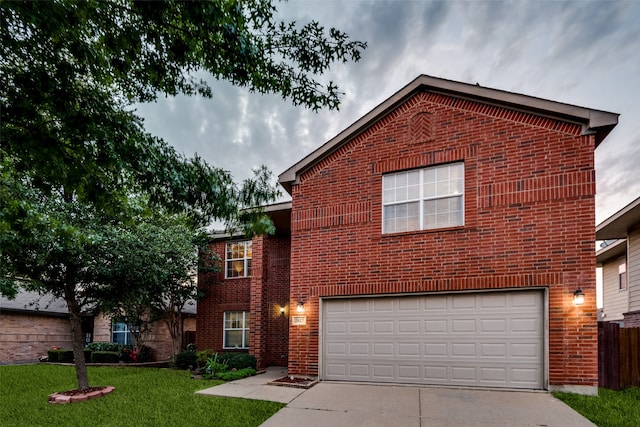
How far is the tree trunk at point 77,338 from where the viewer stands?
9.62 m

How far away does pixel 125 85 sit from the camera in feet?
16.3

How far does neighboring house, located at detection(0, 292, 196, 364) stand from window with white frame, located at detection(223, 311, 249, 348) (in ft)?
14.8

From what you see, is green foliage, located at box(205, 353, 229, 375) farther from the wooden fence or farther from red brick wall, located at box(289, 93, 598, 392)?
the wooden fence

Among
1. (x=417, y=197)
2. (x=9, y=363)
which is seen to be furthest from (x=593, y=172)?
(x=9, y=363)

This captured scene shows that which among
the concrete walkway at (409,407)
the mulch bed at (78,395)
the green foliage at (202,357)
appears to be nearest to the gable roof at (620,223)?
the concrete walkway at (409,407)

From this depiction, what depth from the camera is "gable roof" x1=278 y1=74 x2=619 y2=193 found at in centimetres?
848

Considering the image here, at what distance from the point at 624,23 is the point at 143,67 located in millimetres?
12260

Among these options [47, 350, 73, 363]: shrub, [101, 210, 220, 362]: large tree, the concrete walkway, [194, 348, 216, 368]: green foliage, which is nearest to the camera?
the concrete walkway

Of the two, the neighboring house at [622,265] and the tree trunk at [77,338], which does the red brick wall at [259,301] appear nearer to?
the tree trunk at [77,338]

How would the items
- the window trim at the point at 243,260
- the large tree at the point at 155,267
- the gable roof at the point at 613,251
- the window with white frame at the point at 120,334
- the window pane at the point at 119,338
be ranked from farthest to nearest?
the window pane at the point at 119,338 < the window with white frame at the point at 120,334 < the gable roof at the point at 613,251 < the window trim at the point at 243,260 < the large tree at the point at 155,267

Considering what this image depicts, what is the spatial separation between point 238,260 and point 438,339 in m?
9.00

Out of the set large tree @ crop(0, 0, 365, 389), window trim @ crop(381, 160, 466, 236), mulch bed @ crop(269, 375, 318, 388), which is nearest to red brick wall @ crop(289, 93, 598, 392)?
window trim @ crop(381, 160, 466, 236)

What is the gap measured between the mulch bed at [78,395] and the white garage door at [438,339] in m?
5.52

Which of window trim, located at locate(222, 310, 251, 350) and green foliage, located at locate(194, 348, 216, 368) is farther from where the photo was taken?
window trim, located at locate(222, 310, 251, 350)
